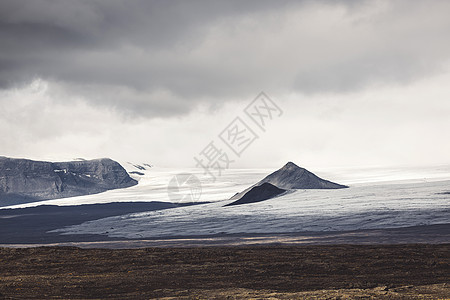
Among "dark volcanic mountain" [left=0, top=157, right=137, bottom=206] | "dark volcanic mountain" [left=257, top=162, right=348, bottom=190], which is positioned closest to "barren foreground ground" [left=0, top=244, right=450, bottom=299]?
"dark volcanic mountain" [left=257, top=162, right=348, bottom=190]

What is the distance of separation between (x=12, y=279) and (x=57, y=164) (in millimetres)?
149319

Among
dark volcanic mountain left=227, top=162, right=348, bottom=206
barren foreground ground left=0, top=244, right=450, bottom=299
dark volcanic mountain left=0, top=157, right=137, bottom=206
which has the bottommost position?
barren foreground ground left=0, top=244, right=450, bottom=299

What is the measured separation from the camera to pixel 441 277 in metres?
16.8

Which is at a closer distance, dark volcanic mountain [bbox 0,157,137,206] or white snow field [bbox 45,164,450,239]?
white snow field [bbox 45,164,450,239]

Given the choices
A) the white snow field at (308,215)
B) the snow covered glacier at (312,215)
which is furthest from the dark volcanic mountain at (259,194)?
the snow covered glacier at (312,215)

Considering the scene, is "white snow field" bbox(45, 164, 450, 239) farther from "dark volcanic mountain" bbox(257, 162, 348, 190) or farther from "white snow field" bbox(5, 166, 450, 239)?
"dark volcanic mountain" bbox(257, 162, 348, 190)

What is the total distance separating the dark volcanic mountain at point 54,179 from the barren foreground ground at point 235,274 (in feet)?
419

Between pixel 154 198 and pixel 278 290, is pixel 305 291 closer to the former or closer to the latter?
pixel 278 290

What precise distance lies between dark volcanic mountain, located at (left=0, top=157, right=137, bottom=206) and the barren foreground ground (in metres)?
128

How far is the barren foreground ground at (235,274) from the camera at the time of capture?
48.5ft

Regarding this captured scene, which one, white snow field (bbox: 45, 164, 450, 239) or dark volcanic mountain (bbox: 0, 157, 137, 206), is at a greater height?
dark volcanic mountain (bbox: 0, 157, 137, 206)

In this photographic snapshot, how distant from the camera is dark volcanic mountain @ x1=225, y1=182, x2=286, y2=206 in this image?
7226 cm

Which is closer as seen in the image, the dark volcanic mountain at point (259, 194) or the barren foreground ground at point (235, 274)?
the barren foreground ground at point (235, 274)

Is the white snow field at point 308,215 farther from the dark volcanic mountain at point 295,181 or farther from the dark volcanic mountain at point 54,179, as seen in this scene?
the dark volcanic mountain at point 54,179
